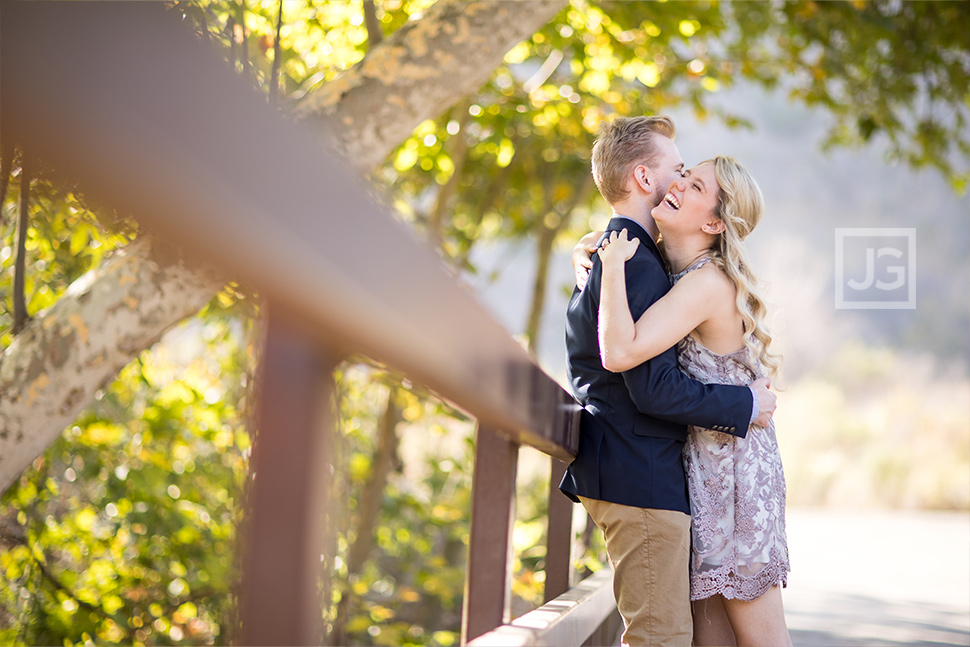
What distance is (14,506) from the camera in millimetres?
3779

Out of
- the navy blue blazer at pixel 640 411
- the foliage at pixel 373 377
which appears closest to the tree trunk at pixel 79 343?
the foliage at pixel 373 377

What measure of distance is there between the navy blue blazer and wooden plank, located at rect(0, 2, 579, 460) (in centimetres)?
100

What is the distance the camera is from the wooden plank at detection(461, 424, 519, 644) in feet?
6.21

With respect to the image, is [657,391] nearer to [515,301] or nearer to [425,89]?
[425,89]

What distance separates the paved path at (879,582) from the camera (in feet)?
10.6

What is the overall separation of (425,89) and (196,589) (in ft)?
9.95

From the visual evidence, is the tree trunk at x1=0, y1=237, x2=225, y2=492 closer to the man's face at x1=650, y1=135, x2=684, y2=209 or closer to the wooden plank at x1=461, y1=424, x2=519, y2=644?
the wooden plank at x1=461, y1=424, x2=519, y2=644

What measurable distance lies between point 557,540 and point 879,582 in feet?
9.59

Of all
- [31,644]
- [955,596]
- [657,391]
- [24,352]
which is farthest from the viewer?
[955,596]

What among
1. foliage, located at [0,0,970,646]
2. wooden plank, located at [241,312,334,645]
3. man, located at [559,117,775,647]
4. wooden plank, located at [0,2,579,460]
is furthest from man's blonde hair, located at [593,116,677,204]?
wooden plank, located at [241,312,334,645]

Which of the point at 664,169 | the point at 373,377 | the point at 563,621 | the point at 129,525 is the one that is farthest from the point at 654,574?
the point at 129,525

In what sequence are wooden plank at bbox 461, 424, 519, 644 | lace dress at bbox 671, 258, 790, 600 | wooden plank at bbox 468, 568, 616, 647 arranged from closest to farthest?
wooden plank at bbox 468, 568, 616, 647
lace dress at bbox 671, 258, 790, 600
wooden plank at bbox 461, 424, 519, 644

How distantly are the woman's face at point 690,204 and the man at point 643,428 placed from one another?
0.05 meters

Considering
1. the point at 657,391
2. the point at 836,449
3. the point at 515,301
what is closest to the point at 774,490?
the point at 657,391
